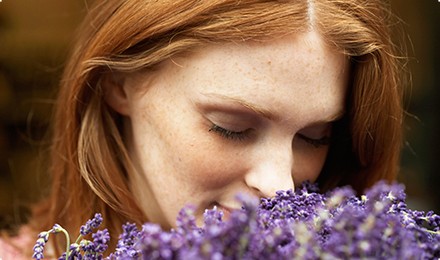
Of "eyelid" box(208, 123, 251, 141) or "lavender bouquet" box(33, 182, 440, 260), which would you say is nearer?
"lavender bouquet" box(33, 182, 440, 260)

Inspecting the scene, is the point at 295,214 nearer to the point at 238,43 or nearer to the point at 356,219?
the point at 356,219

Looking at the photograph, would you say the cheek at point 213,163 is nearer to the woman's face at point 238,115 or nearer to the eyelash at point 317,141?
the woman's face at point 238,115

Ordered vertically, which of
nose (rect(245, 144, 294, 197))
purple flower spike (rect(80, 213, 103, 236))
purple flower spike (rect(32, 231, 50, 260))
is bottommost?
purple flower spike (rect(32, 231, 50, 260))

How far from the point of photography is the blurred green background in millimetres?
2986

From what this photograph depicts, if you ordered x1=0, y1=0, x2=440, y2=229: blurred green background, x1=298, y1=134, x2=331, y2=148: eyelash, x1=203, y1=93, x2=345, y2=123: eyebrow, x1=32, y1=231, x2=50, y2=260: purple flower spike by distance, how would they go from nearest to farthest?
x1=32, y1=231, x2=50, y2=260: purple flower spike → x1=203, y1=93, x2=345, y2=123: eyebrow → x1=298, y1=134, x2=331, y2=148: eyelash → x1=0, y1=0, x2=440, y2=229: blurred green background

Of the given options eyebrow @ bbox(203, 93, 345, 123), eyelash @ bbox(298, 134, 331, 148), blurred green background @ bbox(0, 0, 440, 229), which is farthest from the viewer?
blurred green background @ bbox(0, 0, 440, 229)

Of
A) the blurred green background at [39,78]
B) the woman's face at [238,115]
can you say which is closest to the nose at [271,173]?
the woman's face at [238,115]

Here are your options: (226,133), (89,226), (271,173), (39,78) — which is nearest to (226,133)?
(226,133)

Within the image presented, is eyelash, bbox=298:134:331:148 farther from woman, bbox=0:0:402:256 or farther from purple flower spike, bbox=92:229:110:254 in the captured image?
purple flower spike, bbox=92:229:110:254

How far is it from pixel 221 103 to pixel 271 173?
0.58ft

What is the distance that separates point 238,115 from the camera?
132 cm

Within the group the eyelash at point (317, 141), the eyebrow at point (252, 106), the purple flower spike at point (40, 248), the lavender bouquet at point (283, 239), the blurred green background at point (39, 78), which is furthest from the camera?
the blurred green background at point (39, 78)

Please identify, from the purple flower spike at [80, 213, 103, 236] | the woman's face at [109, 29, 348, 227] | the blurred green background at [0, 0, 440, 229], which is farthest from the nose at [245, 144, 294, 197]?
the blurred green background at [0, 0, 440, 229]

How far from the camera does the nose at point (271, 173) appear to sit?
1.29 metres
